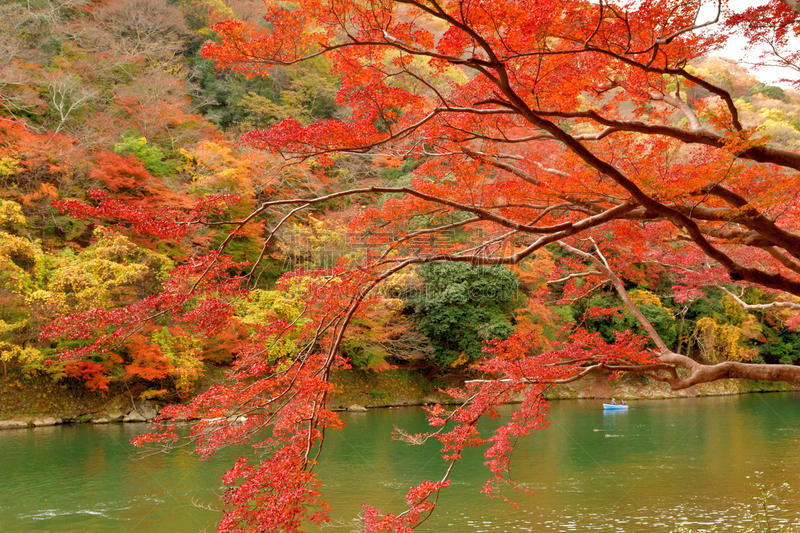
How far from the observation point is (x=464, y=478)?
27.0 feet

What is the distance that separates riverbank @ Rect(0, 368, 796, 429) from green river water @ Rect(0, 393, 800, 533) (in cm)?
79

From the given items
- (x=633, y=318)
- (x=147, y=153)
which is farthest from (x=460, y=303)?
(x=147, y=153)

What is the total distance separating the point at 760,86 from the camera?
28500 millimetres

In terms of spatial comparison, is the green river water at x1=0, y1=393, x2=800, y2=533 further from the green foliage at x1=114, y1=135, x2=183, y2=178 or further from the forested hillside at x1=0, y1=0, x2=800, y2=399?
the green foliage at x1=114, y1=135, x2=183, y2=178

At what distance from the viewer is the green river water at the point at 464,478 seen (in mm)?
6336

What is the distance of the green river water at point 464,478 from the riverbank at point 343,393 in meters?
0.79

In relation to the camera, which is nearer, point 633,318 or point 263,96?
point 633,318

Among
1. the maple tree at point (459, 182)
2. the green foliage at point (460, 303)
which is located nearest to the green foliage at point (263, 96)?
the green foliage at point (460, 303)

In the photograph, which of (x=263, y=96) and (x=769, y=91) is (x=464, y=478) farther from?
(x=769, y=91)

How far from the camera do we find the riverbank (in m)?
12.6

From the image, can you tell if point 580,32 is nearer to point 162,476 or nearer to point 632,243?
point 632,243

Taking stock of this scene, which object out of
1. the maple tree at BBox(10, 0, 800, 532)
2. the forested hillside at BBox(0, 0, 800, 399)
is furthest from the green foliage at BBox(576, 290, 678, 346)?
the maple tree at BBox(10, 0, 800, 532)

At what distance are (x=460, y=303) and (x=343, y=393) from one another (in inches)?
184

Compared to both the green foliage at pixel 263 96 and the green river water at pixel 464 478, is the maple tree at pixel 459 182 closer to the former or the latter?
the green river water at pixel 464 478
